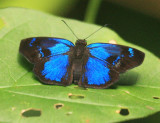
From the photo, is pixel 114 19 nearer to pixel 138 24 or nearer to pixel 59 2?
pixel 138 24

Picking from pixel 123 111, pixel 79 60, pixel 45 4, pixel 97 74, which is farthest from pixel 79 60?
pixel 45 4

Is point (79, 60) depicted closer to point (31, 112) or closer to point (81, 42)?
point (81, 42)

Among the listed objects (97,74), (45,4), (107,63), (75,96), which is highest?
(45,4)

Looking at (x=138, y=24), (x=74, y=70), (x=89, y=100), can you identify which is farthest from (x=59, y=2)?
(x=89, y=100)

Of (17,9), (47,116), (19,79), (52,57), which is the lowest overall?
(47,116)

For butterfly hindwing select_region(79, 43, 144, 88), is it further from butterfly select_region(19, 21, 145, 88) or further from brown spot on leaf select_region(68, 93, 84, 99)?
brown spot on leaf select_region(68, 93, 84, 99)

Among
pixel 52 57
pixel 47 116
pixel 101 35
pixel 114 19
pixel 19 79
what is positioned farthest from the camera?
pixel 114 19
